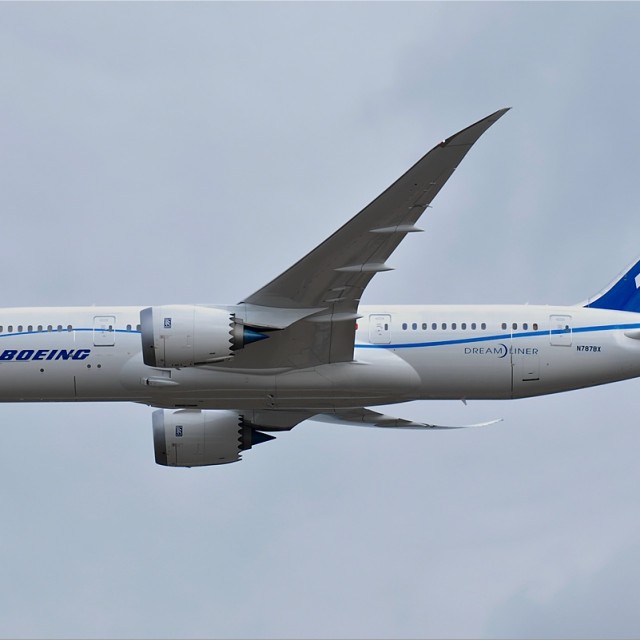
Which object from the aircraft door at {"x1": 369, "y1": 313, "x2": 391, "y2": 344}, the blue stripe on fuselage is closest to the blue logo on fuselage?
the blue stripe on fuselage

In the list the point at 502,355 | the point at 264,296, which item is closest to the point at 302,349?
the point at 264,296

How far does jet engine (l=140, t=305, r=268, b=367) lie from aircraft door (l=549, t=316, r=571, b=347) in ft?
29.2

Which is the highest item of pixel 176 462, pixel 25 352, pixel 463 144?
pixel 463 144

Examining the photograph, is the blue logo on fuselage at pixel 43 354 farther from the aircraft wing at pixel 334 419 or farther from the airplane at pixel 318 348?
the aircraft wing at pixel 334 419

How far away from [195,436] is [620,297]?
42.6 feet

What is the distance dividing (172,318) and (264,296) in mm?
2521

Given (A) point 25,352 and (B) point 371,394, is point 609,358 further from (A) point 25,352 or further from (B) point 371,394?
(A) point 25,352

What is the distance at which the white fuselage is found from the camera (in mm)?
40438

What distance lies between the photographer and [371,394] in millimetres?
40938

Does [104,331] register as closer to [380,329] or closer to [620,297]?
[380,329]

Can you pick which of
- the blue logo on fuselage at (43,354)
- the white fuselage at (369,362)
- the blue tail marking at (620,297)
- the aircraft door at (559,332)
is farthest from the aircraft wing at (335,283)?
the blue tail marking at (620,297)

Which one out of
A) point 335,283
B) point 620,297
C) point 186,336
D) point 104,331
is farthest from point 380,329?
point 104,331

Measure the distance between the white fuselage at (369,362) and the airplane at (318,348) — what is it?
3cm

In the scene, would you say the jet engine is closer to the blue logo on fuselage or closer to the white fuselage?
the white fuselage
